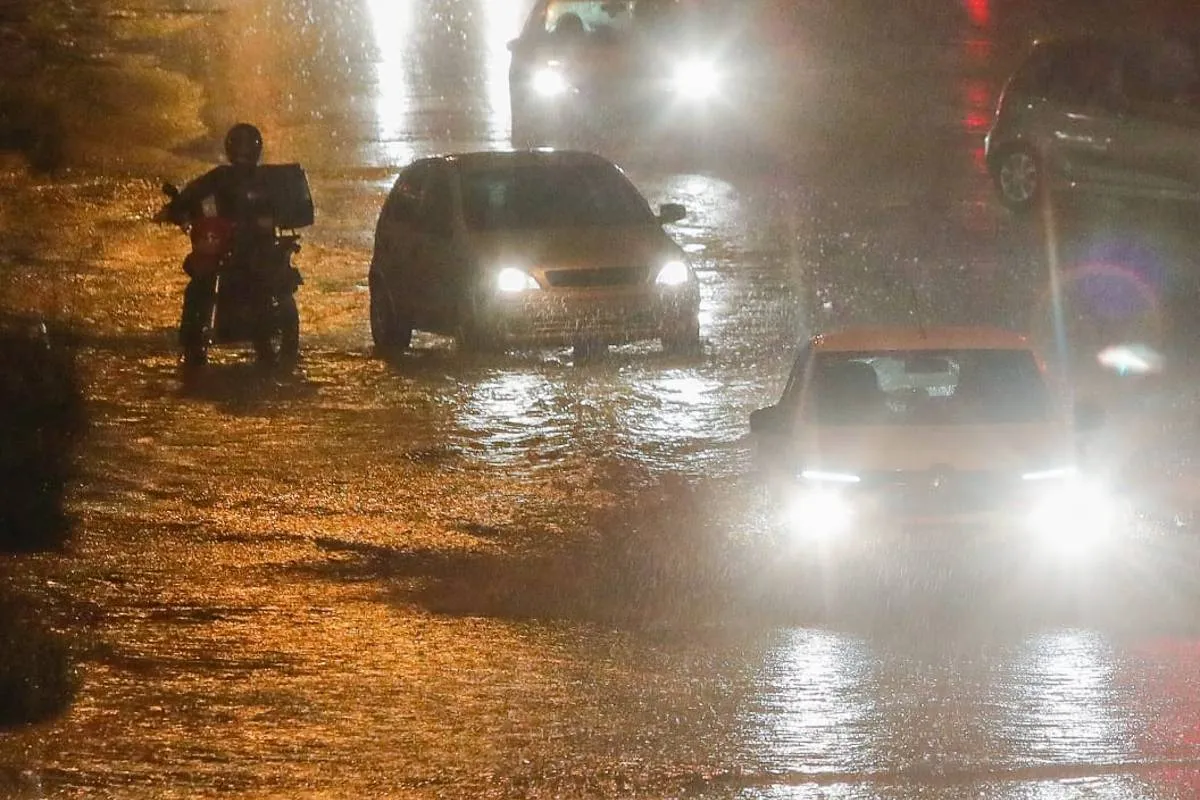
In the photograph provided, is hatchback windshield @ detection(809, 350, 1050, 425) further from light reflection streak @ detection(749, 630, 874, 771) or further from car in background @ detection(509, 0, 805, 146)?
car in background @ detection(509, 0, 805, 146)

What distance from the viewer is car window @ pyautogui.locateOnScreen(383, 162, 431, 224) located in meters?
17.0

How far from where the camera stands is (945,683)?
333 inches

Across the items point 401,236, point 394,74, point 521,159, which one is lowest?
point 401,236

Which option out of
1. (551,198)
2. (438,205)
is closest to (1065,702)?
(551,198)

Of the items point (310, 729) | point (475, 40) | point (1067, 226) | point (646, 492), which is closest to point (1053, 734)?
point (310, 729)

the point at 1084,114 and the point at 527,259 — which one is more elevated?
the point at 1084,114

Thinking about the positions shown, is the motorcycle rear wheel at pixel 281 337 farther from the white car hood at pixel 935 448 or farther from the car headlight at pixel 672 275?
the white car hood at pixel 935 448

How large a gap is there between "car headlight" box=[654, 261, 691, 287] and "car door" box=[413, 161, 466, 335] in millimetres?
1409

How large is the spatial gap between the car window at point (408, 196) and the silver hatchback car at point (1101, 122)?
6036mm

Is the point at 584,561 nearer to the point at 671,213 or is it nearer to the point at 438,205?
the point at 671,213

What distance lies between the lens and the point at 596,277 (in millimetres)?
15742

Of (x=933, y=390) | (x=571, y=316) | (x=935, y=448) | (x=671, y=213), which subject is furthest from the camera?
(x=671, y=213)

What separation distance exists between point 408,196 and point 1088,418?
803 centimetres

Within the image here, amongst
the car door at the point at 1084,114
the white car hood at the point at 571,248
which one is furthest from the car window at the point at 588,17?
the white car hood at the point at 571,248
